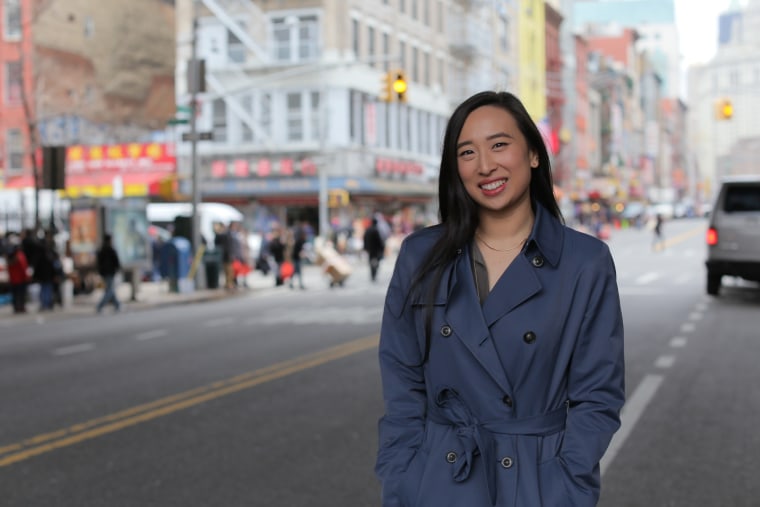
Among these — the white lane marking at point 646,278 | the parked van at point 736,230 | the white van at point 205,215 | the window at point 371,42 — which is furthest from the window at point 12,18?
the parked van at point 736,230

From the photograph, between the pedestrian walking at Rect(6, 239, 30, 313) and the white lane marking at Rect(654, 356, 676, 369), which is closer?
the white lane marking at Rect(654, 356, 676, 369)

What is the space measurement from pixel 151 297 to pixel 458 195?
2405cm

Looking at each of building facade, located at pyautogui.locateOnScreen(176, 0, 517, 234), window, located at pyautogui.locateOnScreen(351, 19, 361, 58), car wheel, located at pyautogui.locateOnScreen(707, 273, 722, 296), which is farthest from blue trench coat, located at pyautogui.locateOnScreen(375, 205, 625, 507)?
window, located at pyautogui.locateOnScreen(351, 19, 361, 58)

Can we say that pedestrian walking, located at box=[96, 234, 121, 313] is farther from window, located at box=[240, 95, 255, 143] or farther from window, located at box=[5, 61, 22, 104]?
window, located at box=[240, 95, 255, 143]

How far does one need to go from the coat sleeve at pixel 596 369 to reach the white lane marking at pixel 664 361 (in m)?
9.47

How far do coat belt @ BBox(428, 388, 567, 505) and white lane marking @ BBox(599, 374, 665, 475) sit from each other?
4.22 meters

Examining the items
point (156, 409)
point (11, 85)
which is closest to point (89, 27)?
point (11, 85)

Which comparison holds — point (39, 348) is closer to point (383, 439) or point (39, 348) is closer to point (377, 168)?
point (383, 439)

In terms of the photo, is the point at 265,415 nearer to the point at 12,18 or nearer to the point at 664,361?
the point at 664,361

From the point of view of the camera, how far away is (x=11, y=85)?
42.9 meters

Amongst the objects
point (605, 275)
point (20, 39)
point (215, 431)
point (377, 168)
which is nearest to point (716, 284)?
point (215, 431)

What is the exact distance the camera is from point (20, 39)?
38.7 metres

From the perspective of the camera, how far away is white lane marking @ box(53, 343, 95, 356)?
48.1 ft

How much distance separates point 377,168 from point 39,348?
119ft
